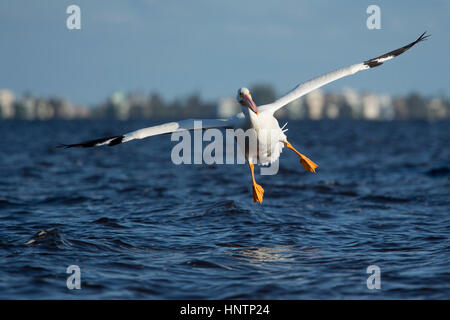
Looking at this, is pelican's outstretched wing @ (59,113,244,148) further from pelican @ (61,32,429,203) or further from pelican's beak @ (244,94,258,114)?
pelican's beak @ (244,94,258,114)

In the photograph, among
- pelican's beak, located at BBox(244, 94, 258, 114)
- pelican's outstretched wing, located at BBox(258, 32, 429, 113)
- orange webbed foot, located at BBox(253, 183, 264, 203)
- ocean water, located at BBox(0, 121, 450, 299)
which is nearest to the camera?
ocean water, located at BBox(0, 121, 450, 299)

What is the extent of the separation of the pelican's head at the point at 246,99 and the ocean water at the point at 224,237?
2453 millimetres

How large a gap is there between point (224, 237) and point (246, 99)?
2.68 meters

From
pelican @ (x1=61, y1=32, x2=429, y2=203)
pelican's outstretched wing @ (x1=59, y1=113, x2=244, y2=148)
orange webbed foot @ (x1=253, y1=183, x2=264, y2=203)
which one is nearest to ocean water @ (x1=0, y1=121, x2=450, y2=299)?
orange webbed foot @ (x1=253, y1=183, x2=264, y2=203)

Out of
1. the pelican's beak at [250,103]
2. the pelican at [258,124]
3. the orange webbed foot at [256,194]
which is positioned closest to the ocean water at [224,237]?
the orange webbed foot at [256,194]

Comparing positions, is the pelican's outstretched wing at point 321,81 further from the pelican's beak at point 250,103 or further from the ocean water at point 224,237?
the ocean water at point 224,237

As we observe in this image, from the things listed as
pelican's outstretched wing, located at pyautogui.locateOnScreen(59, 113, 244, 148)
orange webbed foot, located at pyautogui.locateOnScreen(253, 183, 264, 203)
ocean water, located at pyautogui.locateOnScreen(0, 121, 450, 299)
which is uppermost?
pelican's outstretched wing, located at pyautogui.locateOnScreen(59, 113, 244, 148)

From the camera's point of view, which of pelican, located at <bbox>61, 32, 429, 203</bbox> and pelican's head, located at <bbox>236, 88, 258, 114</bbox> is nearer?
pelican's head, located at <bbox>236, 88, 258, 114</bbox>

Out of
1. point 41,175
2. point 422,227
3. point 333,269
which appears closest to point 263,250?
point 333,269

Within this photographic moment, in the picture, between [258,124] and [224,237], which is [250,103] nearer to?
[258,124]

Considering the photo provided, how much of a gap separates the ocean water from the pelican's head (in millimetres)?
2453

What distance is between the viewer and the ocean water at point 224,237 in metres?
7.97

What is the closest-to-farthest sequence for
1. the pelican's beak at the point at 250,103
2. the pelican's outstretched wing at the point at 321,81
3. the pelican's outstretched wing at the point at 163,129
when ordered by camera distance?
the pelican's beak at the point at 250,103
the pelican's outstretched wing at the point at 163,129
the pelican's outstretched wing at the point at 321,81

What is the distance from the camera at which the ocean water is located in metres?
7.97
